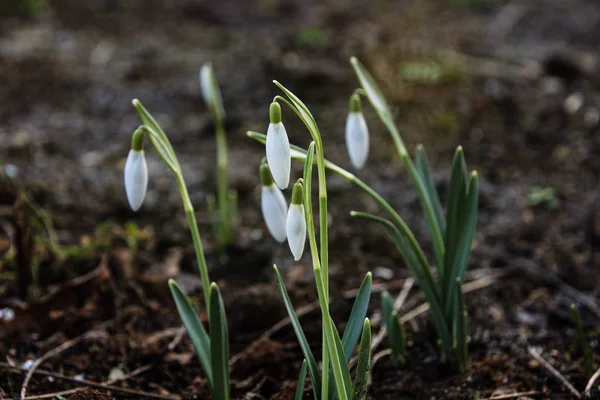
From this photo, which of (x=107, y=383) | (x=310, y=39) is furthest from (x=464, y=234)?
A: (x=310, y=39)

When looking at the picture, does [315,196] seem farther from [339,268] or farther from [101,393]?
[101,393]

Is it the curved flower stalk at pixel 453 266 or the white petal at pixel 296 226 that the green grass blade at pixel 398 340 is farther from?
the white petal at pixel 296 226

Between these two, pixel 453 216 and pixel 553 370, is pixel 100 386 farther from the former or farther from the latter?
pixel 553 370

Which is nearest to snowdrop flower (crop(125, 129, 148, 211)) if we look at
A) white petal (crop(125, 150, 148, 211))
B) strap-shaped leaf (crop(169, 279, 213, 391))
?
white petal (crop(125, 150, 148, 211))

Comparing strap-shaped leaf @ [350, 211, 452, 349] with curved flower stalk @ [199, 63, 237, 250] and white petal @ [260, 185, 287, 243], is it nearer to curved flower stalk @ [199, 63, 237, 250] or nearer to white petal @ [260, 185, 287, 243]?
white petal @ [260, 185, 287, 243]

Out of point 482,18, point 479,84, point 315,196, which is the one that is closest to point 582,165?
point 479,84

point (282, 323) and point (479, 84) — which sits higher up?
point (479, 84)

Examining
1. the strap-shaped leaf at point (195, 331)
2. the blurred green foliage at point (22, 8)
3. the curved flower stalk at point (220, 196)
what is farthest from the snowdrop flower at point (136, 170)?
the blurred green foliage at point (22, 8)
